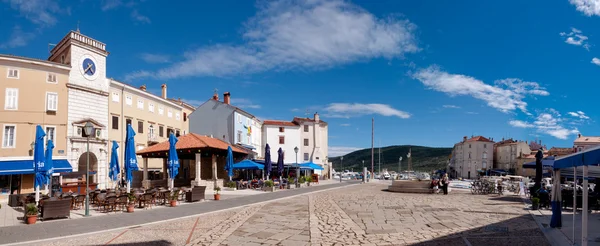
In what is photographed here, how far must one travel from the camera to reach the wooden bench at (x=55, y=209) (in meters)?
13.8

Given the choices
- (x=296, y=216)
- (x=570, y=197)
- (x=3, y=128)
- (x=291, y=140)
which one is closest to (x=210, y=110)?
(x=291, y=140)

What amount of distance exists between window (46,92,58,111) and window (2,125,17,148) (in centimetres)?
265

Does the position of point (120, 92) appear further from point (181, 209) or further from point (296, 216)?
point (296, 216)

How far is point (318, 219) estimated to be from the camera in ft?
47.4

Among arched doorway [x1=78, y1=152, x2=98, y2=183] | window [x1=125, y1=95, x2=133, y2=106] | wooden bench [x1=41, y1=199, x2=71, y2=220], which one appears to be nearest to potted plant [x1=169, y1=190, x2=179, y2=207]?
wooden bench [x1=41, y1=199, x2=71, y2=220]

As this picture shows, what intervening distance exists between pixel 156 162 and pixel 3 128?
1798 cm

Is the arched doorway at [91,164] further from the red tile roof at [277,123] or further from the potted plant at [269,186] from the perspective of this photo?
the red tile roof at [277,123]

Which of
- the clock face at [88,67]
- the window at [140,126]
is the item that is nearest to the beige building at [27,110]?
the clock face at [88,67]

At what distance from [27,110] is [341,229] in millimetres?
27230

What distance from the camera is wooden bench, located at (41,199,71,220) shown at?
13836 millimetres

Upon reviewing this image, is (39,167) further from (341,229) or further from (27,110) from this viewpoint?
(27,110)

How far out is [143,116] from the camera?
4044cm

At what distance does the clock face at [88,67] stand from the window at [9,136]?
714cm

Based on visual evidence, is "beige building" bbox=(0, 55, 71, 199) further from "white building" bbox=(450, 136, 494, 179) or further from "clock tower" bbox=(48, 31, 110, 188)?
"white building" bbox=(450, 136, 494, 179)
